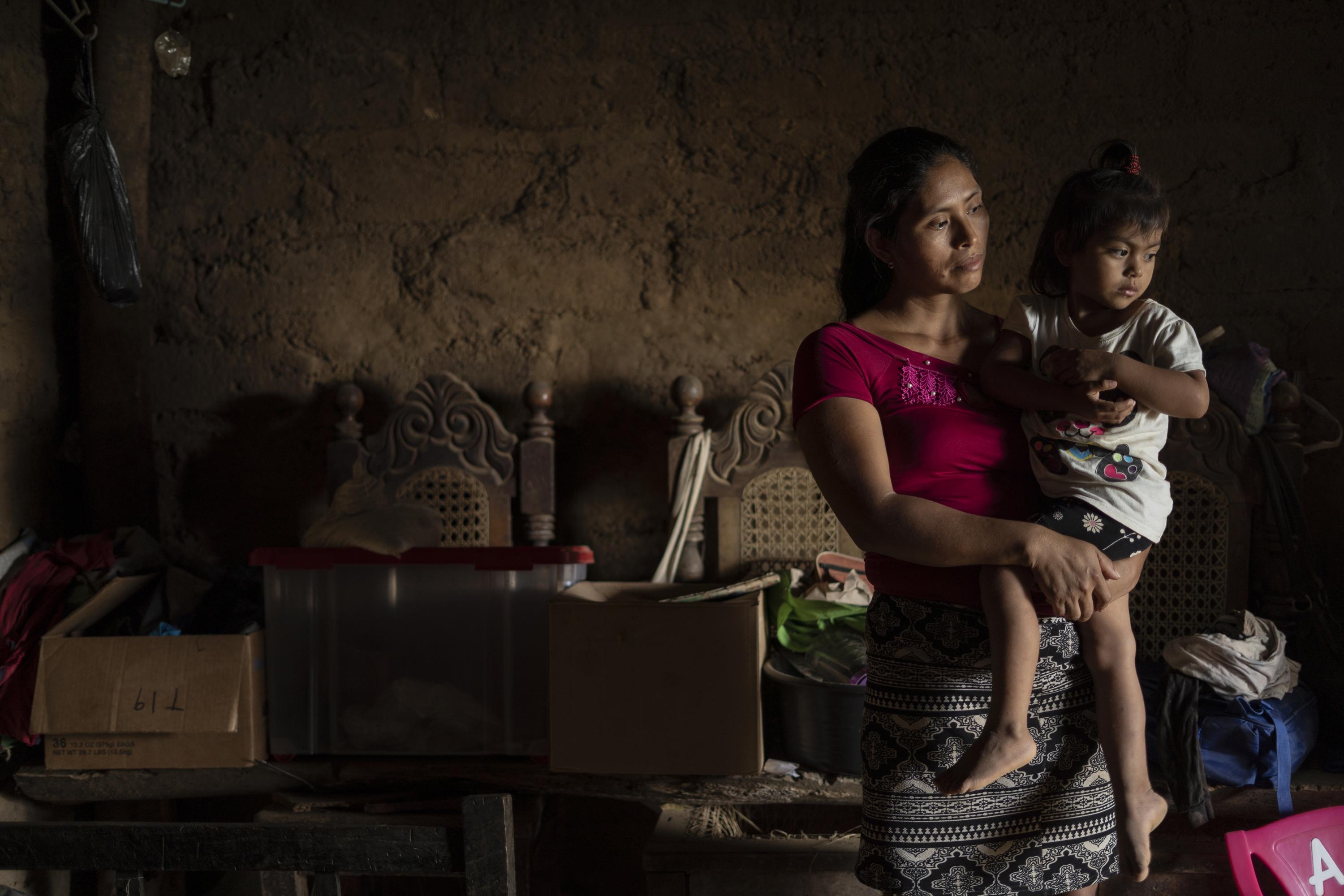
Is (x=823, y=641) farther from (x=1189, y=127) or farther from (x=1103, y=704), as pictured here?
(x=1189, y=127)

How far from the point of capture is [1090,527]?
4.36 feet

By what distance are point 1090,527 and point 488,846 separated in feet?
2.96

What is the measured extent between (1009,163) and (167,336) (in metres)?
2.67

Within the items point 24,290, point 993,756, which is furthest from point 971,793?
point 24,290

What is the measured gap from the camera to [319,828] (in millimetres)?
1158

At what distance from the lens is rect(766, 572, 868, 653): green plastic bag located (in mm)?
2434

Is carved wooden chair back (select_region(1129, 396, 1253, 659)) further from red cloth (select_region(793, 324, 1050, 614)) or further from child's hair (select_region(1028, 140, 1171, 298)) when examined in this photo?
red cloth (select_region(793, 324, 1050, 614))

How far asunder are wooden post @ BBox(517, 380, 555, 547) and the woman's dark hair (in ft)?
4.72

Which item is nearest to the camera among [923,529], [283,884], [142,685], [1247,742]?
[923,529]

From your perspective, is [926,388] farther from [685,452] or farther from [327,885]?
[685,452]

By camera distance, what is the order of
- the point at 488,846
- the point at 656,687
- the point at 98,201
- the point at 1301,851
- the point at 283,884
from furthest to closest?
the point at 98,201, the point at 656,687, the point at 1301,851, the point at 283,884, the point at 488,846

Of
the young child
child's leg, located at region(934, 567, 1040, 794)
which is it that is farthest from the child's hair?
child's leg, located at region(934, 567, 1040, 794)

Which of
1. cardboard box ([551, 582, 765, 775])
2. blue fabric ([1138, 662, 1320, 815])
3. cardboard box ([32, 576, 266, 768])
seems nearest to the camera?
blue fabric ([1138, 662, 1320, 815])

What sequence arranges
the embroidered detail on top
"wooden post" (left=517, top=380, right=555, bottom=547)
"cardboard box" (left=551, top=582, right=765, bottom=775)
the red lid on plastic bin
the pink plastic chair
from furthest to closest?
"wooden post" (left=517, top=380, right=555, bottom=547) → the red lid on plastic bin → "cardboard box" (left=551, top=582, right=765, bottom=775) → the pink plastic chair → the embroidered detail on top
